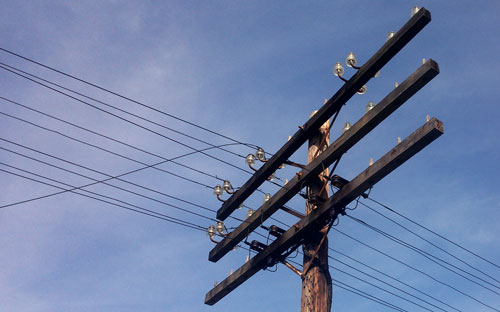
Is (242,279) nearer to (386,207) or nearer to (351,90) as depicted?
(386,207)

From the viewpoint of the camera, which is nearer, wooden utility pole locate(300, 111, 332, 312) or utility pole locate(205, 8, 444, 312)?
utility pole locate(205, 8, 444, 312)

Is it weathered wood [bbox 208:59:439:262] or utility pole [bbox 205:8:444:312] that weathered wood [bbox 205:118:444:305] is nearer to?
utility pole [bbox 205:8:444:312]

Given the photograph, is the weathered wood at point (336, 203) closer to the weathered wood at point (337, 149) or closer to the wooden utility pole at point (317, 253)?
the wooden utility pole at point (317, 253)

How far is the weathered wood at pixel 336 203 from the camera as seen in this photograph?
835 centimetres

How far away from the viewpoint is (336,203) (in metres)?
9.41

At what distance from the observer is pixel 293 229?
10070 mm

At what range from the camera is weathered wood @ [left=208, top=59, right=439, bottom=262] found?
852cm

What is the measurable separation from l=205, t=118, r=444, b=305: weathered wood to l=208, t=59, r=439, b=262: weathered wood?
1.78ft

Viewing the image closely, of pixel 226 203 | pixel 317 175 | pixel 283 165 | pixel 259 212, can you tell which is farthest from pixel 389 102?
pixel 226 203

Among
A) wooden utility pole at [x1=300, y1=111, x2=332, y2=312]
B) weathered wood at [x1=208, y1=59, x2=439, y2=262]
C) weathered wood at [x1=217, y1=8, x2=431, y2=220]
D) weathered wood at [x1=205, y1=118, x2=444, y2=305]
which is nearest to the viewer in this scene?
weathered wood at [x1=205, y1=118, x2=444, y2=305]

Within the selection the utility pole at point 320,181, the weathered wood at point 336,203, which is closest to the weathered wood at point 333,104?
the utility pole at point 320,181

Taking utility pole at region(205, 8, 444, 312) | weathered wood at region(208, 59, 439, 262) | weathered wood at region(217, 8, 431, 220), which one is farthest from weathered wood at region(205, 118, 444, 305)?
weathered wood at region(217, 8, 431, 220)

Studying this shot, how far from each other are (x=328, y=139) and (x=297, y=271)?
7.94 feet

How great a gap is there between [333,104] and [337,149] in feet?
2.95
